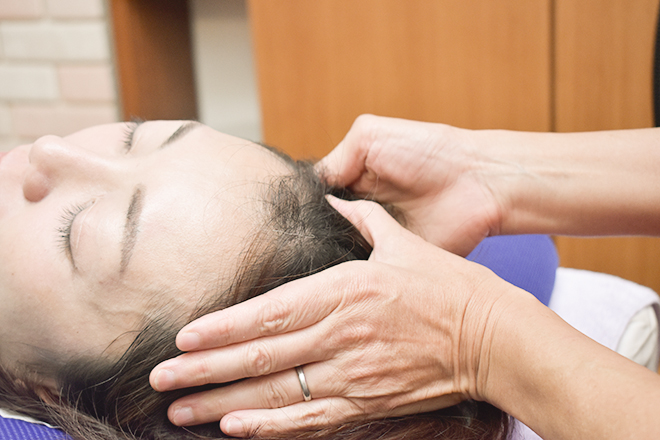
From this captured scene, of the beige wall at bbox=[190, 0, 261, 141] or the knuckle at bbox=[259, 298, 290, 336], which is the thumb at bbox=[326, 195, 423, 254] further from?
the beige wall at bbox=[190, 0, 261, 141]

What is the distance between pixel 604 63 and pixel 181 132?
1.37m

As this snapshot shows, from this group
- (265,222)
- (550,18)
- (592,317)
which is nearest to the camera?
(265,222)

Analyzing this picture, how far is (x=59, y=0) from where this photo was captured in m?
2.05

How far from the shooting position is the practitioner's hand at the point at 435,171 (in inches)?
37.8

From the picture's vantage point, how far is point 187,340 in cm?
61

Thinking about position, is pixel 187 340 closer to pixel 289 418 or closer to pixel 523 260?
pixel 289 418

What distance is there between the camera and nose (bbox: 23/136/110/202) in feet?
2.52

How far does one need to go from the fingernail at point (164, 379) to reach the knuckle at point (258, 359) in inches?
3.6

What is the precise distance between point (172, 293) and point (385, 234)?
0.31 m

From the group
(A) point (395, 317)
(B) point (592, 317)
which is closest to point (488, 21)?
(B) point (592, 317)

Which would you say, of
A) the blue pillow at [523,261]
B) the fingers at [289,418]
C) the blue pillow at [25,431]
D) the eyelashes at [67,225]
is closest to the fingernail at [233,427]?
the fingers at [289,418]

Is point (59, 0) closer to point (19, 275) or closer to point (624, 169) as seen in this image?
point (19, 275)

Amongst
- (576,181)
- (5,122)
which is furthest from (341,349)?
(5,122)

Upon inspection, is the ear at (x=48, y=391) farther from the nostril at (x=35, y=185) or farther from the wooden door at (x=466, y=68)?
the wooden door at (x=466, y=68)
